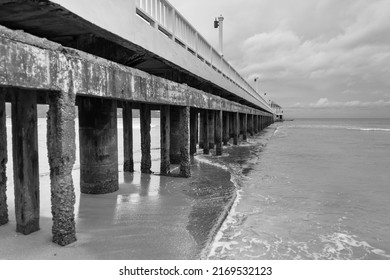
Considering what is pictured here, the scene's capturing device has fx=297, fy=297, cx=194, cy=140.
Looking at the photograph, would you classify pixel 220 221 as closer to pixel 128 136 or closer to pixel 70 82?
pixel 70 82

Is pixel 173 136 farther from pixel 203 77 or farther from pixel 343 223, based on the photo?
pixel 343 223

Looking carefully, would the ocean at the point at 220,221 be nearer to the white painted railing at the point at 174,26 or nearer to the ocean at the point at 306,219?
the ocean at the point at 306,219

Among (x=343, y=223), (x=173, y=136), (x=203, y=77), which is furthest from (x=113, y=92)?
(x=173, y=136)

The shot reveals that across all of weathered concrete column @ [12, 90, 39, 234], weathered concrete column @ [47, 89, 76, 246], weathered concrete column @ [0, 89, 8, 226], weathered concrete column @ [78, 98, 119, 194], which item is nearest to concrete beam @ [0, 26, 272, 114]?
weathered concrete column @ [47, 89, 76, 246]

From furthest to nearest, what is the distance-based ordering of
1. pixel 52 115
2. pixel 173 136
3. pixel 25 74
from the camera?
1. pixel 173 136
2. pixel 52 115
3. pixel 25 74

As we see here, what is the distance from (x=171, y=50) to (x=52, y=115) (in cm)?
393

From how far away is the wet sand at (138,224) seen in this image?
367 cm

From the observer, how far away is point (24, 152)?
12.6ft

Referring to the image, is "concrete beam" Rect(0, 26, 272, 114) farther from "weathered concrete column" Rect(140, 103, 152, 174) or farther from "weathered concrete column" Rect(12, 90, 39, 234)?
"weathered concrete column" Rect(140, 103, 152, 174)

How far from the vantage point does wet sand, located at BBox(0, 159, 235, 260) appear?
12.0 feet

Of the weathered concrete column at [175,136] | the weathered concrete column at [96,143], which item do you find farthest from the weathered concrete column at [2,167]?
the weathered concrete column at [175,136]

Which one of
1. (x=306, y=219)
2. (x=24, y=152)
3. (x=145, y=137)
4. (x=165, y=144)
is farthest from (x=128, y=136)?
(x=306, y=219)
